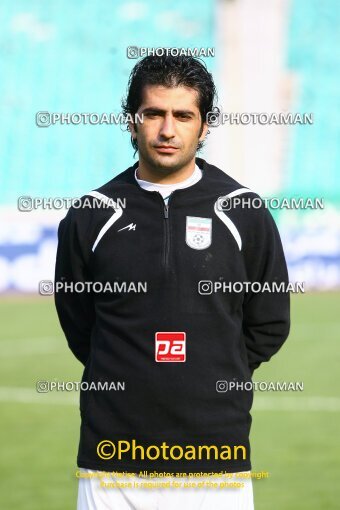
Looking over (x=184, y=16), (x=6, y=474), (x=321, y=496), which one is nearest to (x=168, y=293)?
(x=321, y=496)

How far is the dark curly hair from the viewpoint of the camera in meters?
3.14

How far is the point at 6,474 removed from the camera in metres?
6.39

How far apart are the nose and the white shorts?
953mm

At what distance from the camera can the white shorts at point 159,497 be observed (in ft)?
9.62

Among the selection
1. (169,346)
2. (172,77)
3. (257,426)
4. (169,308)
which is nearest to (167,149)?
(172,77)

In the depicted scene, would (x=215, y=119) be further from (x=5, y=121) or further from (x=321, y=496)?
(x=5, y=121)

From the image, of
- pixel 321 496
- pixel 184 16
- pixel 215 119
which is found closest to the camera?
pixel 215 119

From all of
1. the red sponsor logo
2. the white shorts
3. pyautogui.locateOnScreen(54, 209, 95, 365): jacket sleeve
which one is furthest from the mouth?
the white shorts

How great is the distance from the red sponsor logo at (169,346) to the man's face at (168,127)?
1.59 ft

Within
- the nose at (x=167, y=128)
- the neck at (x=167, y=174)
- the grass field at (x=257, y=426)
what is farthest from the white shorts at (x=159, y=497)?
the grass field at (x=257, y=426)

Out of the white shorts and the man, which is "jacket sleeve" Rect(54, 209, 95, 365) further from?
the white shorts

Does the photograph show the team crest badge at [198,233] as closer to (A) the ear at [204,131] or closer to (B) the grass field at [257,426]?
(A) the ear at [204,131]

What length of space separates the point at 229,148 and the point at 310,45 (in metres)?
3.78

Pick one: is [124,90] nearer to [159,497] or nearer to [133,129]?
[133,129]
